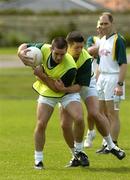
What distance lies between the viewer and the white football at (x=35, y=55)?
11000mm

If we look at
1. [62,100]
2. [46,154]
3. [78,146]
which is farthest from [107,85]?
[62,100]

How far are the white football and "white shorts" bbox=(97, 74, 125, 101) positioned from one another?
7.96ft

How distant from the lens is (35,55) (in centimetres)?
1099

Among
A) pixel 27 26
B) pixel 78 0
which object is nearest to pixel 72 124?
pixel 27 26

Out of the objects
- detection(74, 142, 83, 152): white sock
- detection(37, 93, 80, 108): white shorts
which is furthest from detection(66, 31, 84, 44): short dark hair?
detection(74, 142, 83, 152): white sock

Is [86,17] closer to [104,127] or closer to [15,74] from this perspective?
[15,74]

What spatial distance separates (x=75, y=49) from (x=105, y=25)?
163 cm

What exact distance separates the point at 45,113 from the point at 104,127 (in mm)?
1067

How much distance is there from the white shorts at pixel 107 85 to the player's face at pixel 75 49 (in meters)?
1.83

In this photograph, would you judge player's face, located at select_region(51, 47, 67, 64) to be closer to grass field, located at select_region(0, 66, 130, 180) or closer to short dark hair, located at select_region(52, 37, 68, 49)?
short dark hair, located at select_region(52, 37, 68, 49)

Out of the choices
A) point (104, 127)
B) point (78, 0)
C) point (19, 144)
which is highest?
point (104, 127)

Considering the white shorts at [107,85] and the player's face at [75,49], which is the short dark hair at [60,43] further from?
the white shorts at [107,85]

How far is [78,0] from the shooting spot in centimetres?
8575

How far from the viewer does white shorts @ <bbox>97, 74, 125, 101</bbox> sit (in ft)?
43.4
